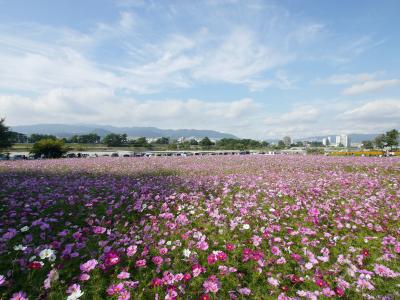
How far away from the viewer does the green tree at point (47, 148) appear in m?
31.7

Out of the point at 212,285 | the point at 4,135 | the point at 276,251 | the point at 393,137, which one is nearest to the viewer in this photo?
the point at 212,285

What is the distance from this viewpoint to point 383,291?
271 centimetres

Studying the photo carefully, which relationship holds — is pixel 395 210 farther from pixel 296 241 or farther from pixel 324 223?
pixel 296 241

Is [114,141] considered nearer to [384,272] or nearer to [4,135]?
[4,135]

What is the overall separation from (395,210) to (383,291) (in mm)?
3462

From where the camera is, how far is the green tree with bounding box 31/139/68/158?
3173 cm

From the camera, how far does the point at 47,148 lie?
106 ft

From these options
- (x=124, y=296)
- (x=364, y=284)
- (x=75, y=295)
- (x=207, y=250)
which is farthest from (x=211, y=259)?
(x=364, y=284)

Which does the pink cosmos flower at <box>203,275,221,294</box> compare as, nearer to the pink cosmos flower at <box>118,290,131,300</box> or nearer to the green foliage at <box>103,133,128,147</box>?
the pink cosmos flower at <box>118,290,131,300</box>

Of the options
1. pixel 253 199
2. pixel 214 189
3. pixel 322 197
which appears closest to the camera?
pixel 253 199

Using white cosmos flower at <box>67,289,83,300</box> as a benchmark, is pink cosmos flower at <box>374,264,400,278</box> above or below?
below

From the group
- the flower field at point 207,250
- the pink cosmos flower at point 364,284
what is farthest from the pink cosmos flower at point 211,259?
the pink cosmos flower at point 364,284

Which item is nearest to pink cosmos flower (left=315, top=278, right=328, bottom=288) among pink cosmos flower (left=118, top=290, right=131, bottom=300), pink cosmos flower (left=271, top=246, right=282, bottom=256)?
pink cosmos flower (left=271, top=246, right=282, bottom=256)

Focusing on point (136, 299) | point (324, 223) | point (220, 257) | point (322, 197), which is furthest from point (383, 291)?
point (322, 197)
